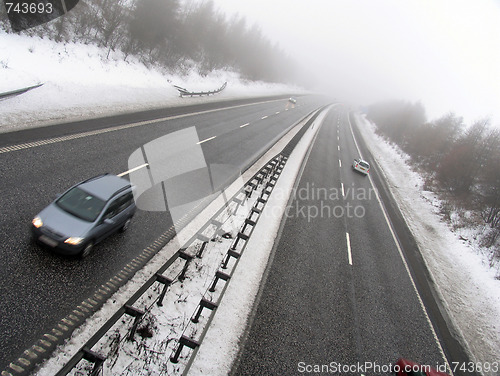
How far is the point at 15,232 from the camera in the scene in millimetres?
7188

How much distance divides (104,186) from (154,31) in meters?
29.4

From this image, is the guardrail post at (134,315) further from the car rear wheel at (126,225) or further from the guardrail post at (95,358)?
the car rear wheel at (126,225)

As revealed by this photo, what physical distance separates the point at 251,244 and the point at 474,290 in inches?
384

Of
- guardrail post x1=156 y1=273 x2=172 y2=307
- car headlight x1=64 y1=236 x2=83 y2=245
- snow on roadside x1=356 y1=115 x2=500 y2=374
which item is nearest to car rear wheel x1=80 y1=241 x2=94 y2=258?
car headlight x1=64 y1=236 x2=83 y2=245

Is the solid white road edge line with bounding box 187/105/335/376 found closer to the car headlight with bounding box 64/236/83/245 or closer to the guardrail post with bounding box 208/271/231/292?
the guardrail post with bounding box 208/271/231/292

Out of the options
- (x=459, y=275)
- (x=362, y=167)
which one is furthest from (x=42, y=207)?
(x=362, y=167)

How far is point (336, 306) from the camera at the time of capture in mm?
8805

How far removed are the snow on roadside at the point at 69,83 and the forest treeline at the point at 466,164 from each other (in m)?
23.1

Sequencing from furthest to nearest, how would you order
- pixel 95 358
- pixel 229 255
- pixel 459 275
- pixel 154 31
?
1. pixel 154 31
2. pixel 459 275
3. pixel 229 255
4. pixel 95 358

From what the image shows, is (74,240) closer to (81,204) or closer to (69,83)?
(81,204)

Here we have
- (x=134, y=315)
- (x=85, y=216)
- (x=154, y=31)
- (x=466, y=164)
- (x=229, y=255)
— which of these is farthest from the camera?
(x=154, y=31)

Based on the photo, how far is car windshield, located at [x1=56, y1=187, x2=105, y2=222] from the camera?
24.2 ft

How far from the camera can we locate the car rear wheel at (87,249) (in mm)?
7046

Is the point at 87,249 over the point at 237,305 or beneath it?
over
